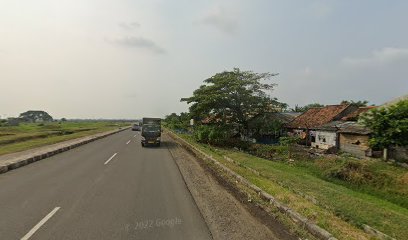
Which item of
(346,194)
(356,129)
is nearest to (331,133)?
(356,129)

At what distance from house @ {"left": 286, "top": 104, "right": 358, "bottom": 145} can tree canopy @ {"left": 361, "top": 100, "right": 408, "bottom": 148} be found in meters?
12.5

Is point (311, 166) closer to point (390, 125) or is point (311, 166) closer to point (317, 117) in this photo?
point (390, 125)

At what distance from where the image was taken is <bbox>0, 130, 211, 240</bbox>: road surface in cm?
666

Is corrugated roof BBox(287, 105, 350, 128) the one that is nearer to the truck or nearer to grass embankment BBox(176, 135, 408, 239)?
grass embankment BBox(176, 135, 408, 239)

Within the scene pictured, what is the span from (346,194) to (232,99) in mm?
23427

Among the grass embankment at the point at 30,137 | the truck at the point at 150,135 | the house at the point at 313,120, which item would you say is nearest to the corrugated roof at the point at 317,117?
the house at the point at 313,120

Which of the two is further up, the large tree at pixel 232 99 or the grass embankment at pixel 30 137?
the large tree at pixel 232 99

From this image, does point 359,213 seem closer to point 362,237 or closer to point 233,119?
point 362,237

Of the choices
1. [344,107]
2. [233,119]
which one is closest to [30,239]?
[233,119]

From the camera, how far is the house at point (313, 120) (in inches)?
1471

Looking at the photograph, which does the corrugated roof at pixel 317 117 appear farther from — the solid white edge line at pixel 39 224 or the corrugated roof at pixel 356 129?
the solid white edge line at pixel 39 224

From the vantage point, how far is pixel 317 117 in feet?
131

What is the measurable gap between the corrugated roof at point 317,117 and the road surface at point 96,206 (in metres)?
27.9

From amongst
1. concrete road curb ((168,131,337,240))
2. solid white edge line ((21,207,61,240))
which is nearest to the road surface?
solid white edge line ((21,207,61,240))
